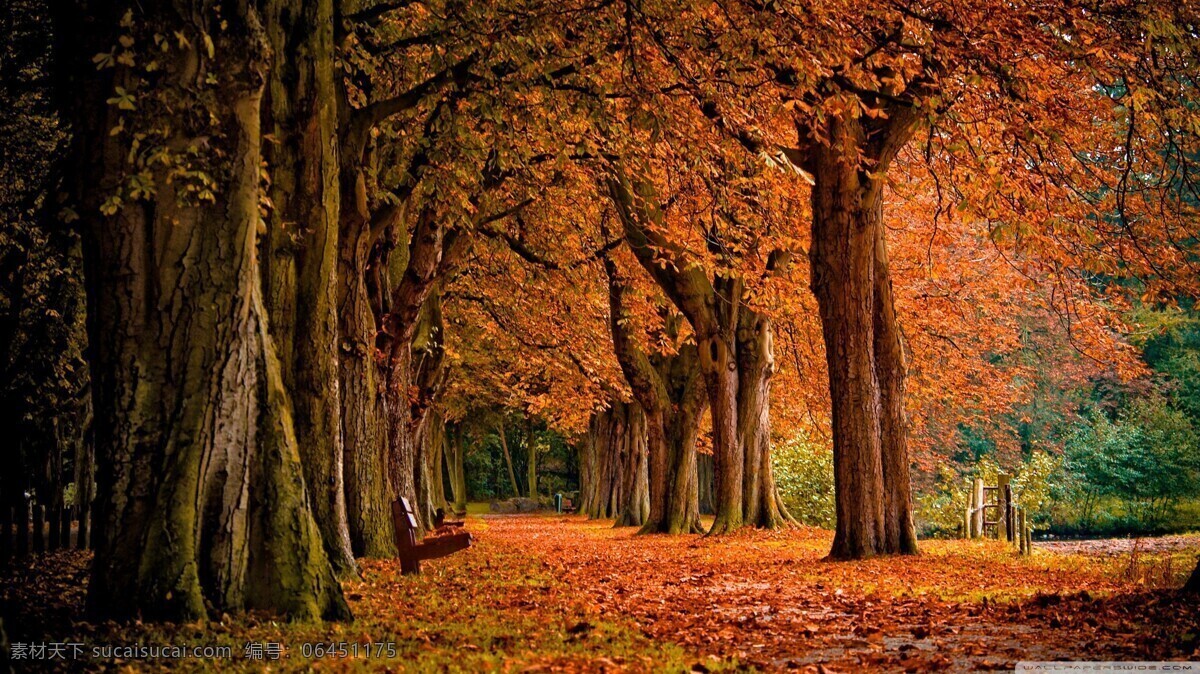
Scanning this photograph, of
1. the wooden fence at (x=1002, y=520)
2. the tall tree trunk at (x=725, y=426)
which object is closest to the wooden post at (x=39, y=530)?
the tall tree trunk at (x=725, y=426)

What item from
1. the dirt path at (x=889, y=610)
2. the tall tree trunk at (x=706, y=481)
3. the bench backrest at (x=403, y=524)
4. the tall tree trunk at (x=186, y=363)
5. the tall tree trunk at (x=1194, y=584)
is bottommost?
the tall tree trunk at (x=706, y=481)

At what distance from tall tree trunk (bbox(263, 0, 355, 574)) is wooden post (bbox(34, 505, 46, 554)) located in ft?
23.2

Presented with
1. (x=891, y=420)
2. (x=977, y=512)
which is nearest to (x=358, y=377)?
(x=891, y=420)

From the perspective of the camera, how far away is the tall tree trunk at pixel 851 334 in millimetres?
14672

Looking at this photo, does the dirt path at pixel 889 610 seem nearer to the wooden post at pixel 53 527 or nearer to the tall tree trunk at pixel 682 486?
the wooden post at pixel 53 527

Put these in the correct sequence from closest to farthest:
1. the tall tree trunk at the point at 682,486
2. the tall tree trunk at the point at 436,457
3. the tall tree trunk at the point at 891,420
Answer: the tall tree trunk at the point at 891,420, the tall tree trunk at the point at 682,486, the tall tree trunk at the point at 436,457

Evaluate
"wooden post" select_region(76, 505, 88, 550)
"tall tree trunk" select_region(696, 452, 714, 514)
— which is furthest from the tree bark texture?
"tall tree trunk" select_region(696, 452, 714, 514)

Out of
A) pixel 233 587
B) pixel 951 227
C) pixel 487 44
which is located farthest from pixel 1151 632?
pixel 951 227

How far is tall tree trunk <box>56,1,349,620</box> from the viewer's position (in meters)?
6.96

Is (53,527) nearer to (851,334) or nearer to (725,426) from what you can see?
(851,334)

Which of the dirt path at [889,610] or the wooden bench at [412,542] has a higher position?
the wooden bench at [412,542]

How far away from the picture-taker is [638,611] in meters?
9.06

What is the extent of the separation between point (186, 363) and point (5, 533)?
29.9 ft

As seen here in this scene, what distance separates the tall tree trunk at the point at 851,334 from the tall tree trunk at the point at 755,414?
314 inches
